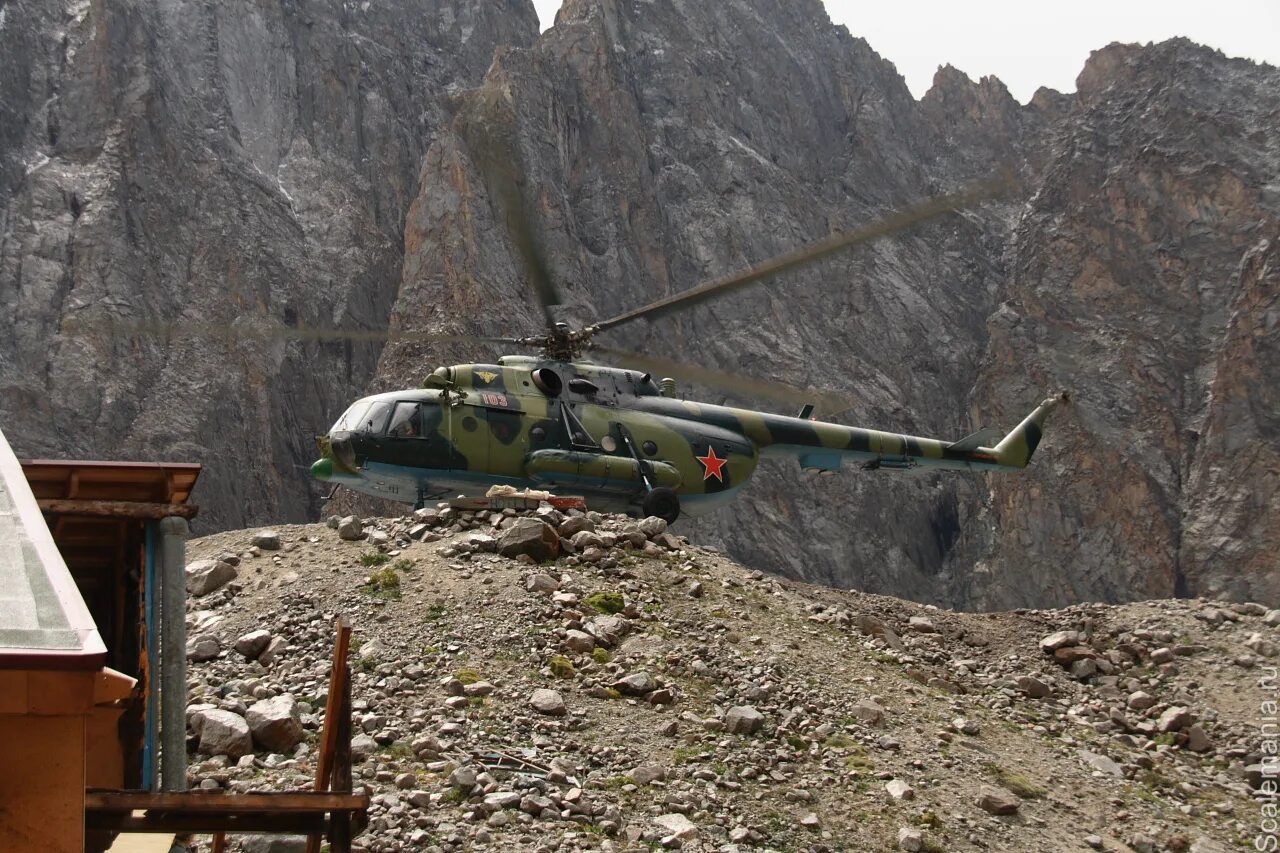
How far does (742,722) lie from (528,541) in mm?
3975

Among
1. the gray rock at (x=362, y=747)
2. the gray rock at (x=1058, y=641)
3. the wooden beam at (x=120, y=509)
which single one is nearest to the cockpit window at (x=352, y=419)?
the gray rock at (x=362, y=747)

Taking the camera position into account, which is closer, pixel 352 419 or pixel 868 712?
pixel 868 712

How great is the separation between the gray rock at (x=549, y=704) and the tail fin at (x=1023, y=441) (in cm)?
1317

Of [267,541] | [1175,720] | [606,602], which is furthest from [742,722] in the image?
[267,541]

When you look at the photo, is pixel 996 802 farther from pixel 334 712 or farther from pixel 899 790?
pixel 334 712

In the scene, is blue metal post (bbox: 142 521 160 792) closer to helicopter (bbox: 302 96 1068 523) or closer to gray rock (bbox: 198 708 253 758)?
gray rock (bbox: 198 708 253 758)

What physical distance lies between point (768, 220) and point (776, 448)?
48.2m

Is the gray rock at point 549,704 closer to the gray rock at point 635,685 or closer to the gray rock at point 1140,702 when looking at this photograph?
the gray rock at point 635,685

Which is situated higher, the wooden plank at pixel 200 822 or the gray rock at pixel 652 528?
the gray rock at pixel 652 528

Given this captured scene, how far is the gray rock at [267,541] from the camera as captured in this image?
15970 mm

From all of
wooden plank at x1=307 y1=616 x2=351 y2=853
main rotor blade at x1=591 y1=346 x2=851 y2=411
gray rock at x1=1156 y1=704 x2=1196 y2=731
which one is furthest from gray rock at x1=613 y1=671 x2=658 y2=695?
main rotor blade at x1=591 y1=346 x2=851 y2=411

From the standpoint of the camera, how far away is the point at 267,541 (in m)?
16.0

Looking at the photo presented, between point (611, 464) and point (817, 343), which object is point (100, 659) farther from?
point (817, 343)

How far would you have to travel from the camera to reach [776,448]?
21406 millimetres
